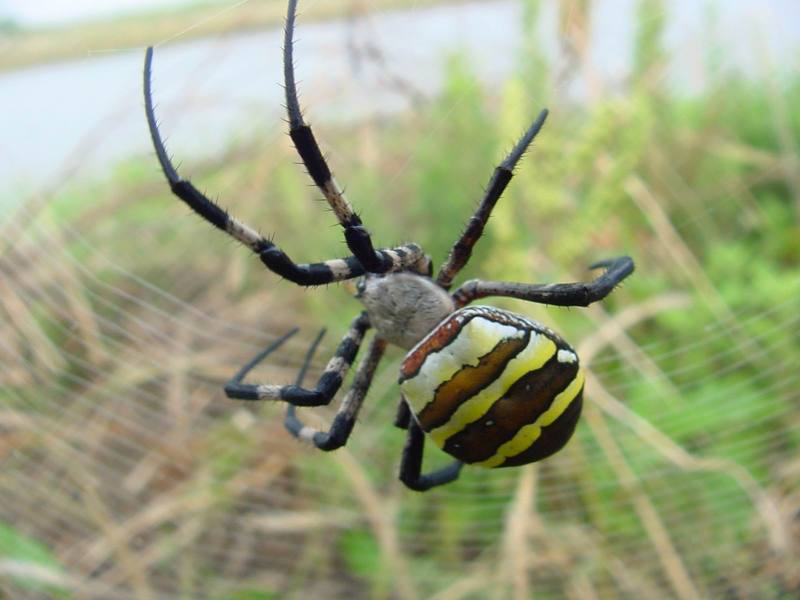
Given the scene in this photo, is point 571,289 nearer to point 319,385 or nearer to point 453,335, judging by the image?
point 453,335

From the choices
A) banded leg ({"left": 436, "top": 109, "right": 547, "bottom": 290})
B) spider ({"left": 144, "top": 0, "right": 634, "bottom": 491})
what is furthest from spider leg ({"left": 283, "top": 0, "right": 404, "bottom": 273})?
banded leg ({"left": 436, "top": 109, "right": 547, "bottom": 290})

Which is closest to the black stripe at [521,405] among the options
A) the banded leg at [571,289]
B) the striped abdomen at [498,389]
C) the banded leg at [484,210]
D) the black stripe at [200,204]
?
the striped abdomen at [498,389]

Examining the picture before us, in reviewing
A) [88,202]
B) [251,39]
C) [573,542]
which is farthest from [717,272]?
[88,202]

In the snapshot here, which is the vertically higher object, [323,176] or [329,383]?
[323,176]

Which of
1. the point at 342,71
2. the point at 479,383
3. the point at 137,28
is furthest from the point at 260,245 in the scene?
the point at 137,28

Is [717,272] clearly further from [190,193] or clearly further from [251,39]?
[190,193]

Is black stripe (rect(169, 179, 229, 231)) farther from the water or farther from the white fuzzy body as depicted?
the water
